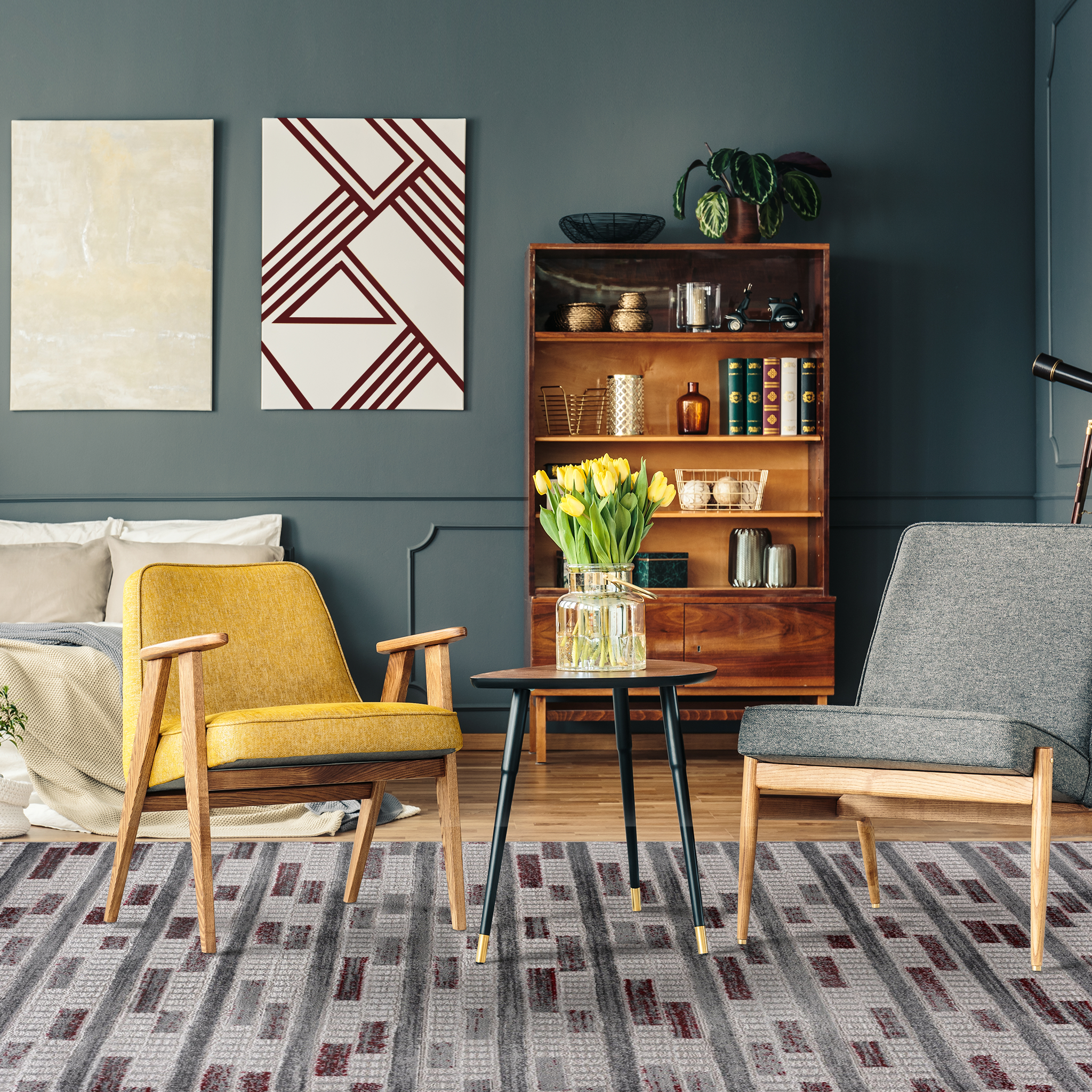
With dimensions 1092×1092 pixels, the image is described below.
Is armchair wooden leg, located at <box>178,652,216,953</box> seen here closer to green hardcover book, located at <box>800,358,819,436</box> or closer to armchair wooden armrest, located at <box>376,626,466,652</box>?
armchair wooden armrest, located at <box>376,626,466,652</box>

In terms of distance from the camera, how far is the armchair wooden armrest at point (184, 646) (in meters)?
2.12

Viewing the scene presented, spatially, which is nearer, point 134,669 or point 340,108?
point 134,669

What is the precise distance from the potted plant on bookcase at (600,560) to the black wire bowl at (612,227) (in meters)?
2.11

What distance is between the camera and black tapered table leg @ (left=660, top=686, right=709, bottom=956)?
7.02ft

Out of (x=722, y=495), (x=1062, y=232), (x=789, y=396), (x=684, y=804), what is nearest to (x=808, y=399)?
(x=789, y=396)

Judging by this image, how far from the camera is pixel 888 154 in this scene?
452 cm

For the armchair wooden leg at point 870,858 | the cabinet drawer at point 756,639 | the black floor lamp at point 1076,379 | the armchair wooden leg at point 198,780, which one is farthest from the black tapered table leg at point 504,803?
the black floor lamp at point 1076,379

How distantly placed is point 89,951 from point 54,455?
2806 millimetres

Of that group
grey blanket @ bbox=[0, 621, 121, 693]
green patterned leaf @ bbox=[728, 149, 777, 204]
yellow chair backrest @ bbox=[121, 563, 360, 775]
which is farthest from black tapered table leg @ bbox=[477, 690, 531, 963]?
green patterned leaf @ bbox=[728, 149, 777, 204]

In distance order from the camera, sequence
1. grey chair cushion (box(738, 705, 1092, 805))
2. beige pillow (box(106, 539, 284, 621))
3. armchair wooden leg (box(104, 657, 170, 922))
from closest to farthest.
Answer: grey chair cushion (box(738, 705, 1092, 805)) → armchair wooden leg (box(104, 657, 170, 922)) → beige pillow (box(106, 539, 284, 621))

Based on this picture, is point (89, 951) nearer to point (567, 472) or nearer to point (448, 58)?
point (567, 472)

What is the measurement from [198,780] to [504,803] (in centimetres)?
59

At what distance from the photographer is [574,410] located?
14.4 ft

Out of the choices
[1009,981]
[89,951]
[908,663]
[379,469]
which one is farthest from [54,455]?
[1009,981]
